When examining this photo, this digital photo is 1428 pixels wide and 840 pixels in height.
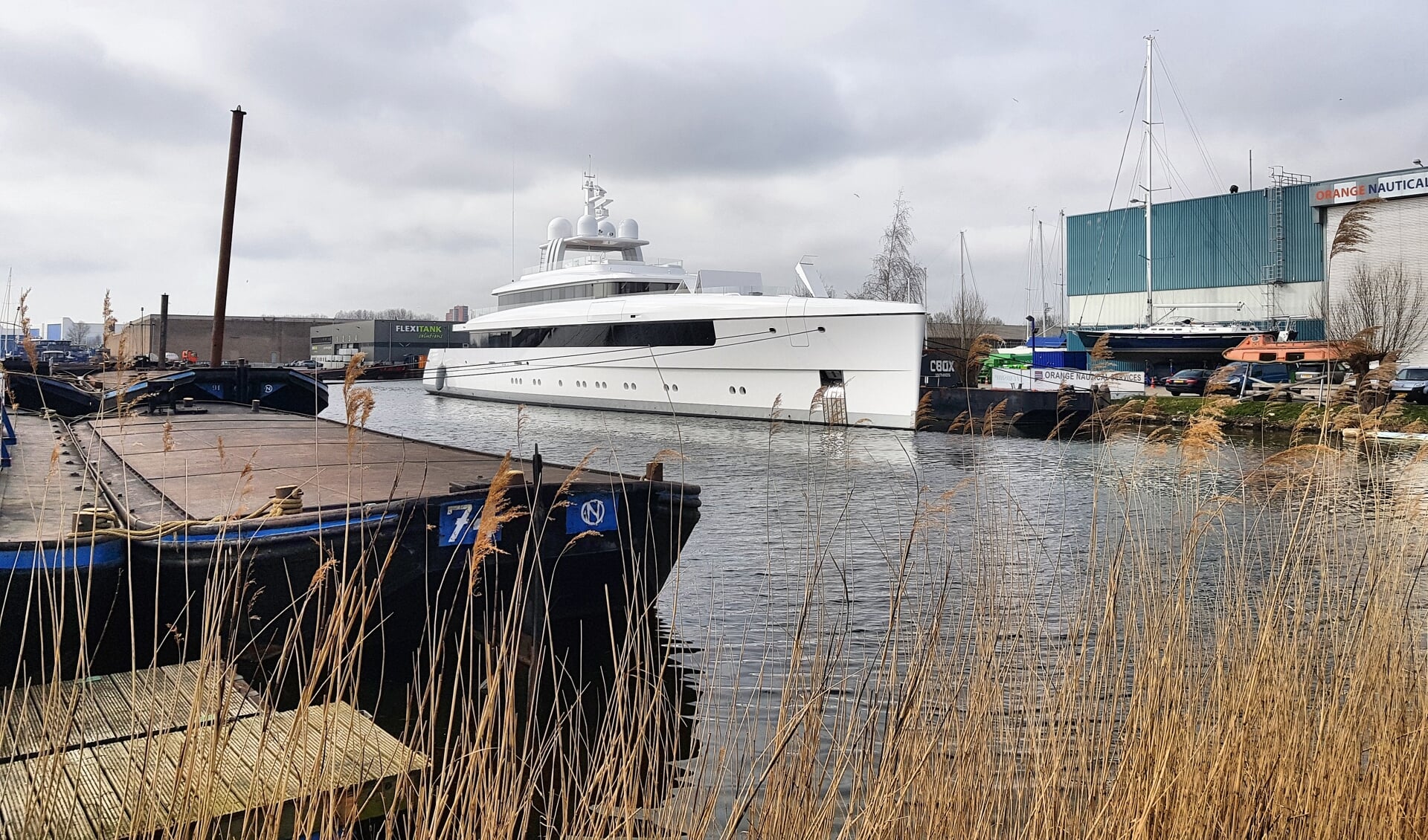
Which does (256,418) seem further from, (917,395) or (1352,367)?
(917,395)

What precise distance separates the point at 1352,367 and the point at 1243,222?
39.1 metres

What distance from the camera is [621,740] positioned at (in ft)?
9.27

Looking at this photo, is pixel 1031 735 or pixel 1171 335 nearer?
pixel 1031 735

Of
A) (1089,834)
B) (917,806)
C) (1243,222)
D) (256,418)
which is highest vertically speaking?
(1243,222)

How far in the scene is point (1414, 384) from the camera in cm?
2298

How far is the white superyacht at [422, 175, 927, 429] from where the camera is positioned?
78.3 feet

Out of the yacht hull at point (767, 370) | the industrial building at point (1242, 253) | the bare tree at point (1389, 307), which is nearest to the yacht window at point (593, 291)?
the yacht hull at point (767, 370)

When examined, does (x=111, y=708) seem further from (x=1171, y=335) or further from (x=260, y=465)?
(x=1171, y=335)

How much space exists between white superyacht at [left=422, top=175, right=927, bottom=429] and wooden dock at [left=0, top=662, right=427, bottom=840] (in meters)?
14.5

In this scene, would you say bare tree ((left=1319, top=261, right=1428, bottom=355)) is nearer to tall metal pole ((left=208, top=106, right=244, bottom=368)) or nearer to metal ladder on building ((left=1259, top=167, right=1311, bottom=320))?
metal ladder on building ((left=1259, top=167, right=1311, bottom=320))

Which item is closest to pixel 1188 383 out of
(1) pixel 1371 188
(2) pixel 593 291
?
(1) pixel 1371 188

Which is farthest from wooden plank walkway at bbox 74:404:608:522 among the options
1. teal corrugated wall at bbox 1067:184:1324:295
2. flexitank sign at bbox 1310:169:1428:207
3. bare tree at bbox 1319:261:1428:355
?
teal corrugated wall at bbox 1067:184:1324:295

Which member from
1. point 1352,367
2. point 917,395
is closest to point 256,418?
point 1352,367

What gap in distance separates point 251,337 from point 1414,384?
8445 cm
